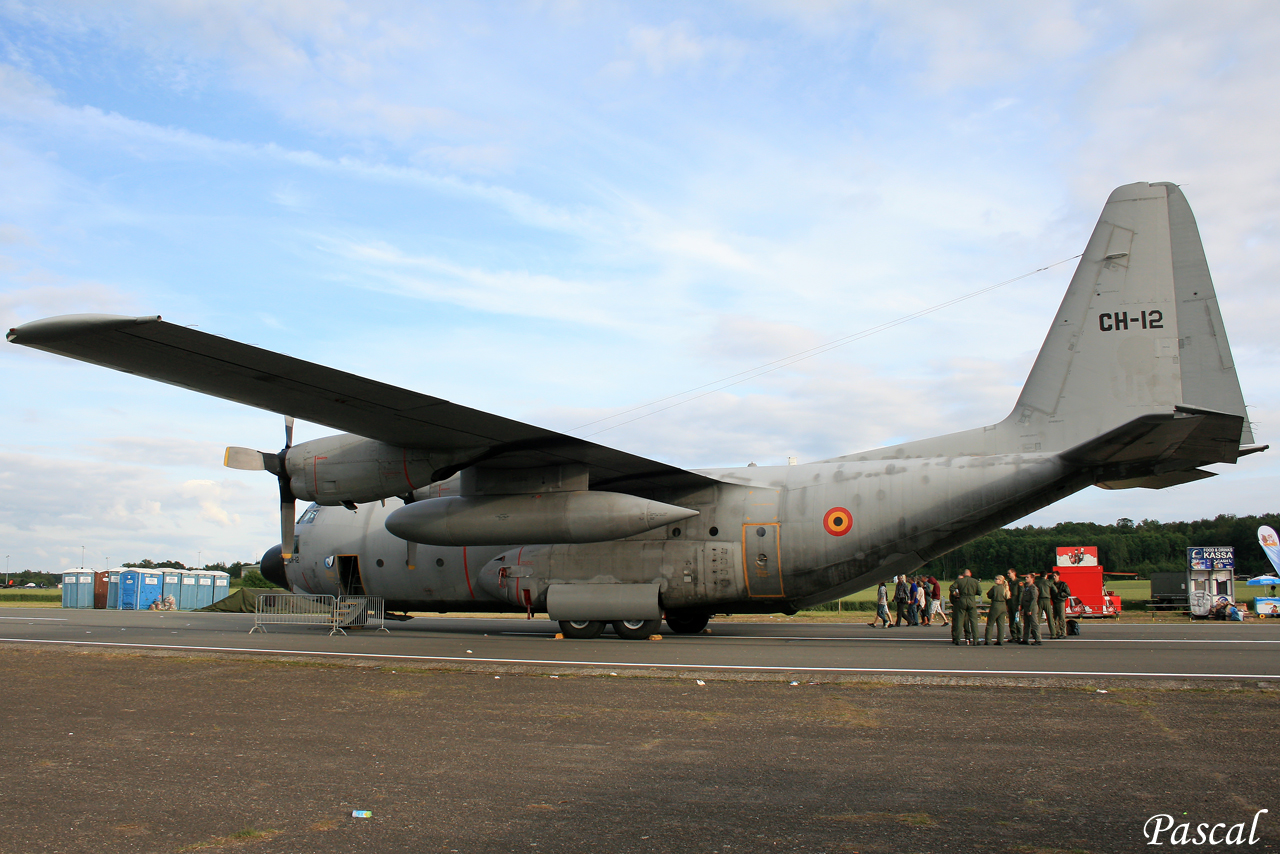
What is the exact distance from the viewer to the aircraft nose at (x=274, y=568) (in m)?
21.3

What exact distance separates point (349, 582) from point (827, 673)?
13.5 metres

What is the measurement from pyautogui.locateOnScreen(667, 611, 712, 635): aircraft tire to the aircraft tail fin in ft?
24.5

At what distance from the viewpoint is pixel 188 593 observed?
135ft

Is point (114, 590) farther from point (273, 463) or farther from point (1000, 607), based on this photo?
point (1000, 607)

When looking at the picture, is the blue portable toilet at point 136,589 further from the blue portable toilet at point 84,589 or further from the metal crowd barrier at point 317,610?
the metal crowd barrier at point 317,610

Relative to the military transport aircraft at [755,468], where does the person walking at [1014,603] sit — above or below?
below

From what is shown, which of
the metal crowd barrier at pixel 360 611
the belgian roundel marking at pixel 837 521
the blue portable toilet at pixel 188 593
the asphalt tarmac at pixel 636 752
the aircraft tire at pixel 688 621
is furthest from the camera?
the blue portable toilet at pixel 188 593

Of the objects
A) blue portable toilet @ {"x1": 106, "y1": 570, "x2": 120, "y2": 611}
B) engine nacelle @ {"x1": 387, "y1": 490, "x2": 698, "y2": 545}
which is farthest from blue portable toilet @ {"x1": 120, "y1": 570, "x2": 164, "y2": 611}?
engine nacelle @ {"x1": 387, "y1": 490, "x2": 698, "y2": 545}

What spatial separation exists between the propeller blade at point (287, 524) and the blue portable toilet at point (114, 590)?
2685cm

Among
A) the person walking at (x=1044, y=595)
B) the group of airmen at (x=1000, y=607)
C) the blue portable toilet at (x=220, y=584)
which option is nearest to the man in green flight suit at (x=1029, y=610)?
the group of airmen at (x=1000, y=607)

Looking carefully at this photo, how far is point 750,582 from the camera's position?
1614 cm

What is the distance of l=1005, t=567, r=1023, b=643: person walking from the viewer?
15672 mm

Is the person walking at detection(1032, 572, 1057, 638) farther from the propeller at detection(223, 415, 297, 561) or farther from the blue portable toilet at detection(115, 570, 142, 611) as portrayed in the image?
the blue portable toilet at detection(115, 570, 142, 611)

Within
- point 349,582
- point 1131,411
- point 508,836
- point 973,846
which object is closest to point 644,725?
point 508,836
